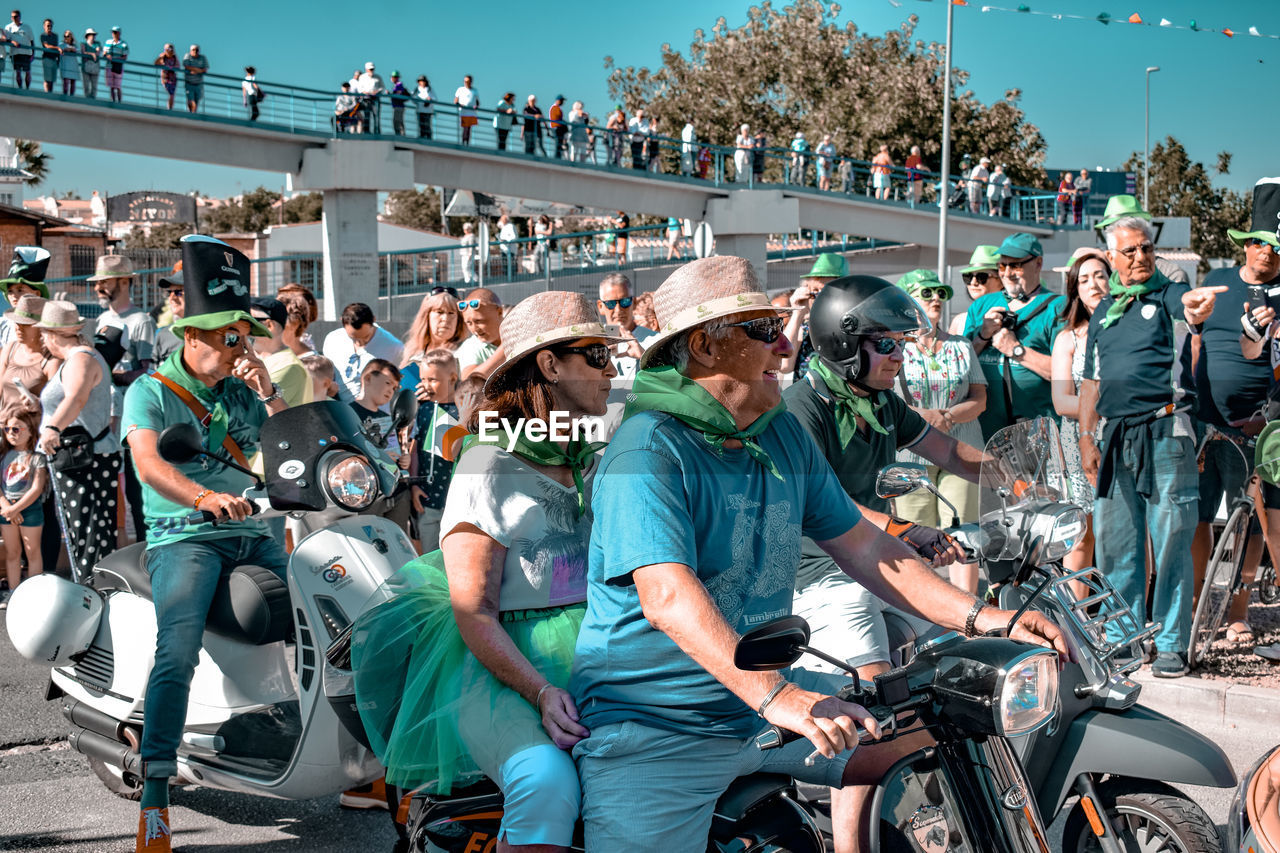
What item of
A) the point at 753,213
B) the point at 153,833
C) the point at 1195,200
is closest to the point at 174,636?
the point at 153,833

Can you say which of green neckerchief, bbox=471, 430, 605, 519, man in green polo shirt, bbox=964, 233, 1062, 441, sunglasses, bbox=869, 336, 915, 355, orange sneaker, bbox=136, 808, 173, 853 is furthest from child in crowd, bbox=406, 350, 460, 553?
green neckerchief, bbox=471, 430, 605, 519

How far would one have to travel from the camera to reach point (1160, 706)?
5691 mm

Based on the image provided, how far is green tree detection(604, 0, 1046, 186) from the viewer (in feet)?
151

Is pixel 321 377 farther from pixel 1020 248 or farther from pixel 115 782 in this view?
pixel 1020 248

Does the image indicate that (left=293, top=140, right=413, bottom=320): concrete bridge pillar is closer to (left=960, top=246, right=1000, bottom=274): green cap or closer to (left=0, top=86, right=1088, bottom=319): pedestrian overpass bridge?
(left=0, top=86, right=1088, bottom=319): pedestrian overpass bridge

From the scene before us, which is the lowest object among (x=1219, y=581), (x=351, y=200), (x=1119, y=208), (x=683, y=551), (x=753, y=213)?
(x=1219, y=581)

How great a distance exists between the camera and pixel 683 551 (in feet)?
7.79

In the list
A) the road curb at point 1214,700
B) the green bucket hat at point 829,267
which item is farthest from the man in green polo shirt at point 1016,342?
the road curb at point 1214,700

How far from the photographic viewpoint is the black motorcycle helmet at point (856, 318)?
12.5ft

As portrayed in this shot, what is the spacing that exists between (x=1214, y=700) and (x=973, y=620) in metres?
3.50

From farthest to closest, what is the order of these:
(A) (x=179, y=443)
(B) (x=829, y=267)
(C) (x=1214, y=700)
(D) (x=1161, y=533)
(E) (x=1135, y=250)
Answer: (B) (x=829, y=267), (D) (x=1161, y=533), (E) (x=1135, y=250), (C) (x=1214, y=700), (A) (x=179, y=443)

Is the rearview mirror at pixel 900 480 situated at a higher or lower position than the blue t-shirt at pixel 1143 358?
lower

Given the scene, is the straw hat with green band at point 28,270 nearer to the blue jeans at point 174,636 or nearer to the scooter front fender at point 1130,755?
the blue jeans at point 174,636

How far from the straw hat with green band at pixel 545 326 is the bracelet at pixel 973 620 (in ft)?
3.38
